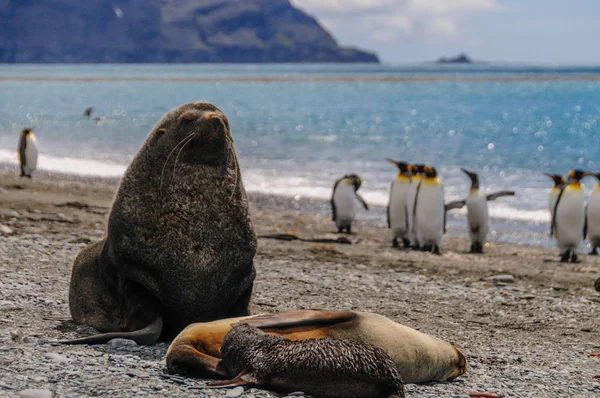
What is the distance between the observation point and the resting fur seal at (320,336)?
4555mm

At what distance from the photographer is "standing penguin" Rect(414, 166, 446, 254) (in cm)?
1314

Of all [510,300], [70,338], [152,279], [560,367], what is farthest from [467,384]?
[510,300]

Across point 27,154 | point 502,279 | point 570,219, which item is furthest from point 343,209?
point 27,154

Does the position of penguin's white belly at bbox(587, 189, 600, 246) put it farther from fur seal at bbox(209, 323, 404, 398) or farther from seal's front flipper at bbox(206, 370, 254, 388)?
seal's front flipper at bbox(206, 370, 254, 388)

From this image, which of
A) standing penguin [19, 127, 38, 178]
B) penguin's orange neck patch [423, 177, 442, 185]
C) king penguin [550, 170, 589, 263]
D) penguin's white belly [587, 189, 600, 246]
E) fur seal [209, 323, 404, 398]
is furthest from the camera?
standing penguin [19, 127, 38, 178]

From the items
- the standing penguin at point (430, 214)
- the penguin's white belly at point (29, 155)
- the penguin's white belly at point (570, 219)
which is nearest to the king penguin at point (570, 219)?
the penguin's white belly at point (570, 219)

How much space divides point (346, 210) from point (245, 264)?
9.25 m

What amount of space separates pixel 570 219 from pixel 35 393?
10.8 meters

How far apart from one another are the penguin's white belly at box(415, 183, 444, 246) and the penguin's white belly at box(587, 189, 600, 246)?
2453 mm

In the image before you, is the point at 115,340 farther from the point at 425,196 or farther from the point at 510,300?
the point at 425,196

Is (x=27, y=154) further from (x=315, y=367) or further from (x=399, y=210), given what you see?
(x=315, y=367)

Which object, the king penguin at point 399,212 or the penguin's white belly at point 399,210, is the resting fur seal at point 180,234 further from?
the penguin's white belly at point 399,210

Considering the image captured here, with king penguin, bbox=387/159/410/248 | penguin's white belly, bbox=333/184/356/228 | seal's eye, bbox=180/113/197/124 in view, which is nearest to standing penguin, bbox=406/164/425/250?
king penguin, bbox=387/159/410/248

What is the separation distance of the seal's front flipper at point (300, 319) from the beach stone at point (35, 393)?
1.10 meters
